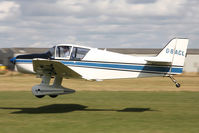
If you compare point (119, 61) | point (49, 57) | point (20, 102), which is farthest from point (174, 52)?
point (20, 102)

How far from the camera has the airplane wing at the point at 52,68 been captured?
10.7 meters

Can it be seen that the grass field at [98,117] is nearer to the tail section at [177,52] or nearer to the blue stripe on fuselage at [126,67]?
the blue stripe on fuselage at [126,67]

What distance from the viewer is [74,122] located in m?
9.16

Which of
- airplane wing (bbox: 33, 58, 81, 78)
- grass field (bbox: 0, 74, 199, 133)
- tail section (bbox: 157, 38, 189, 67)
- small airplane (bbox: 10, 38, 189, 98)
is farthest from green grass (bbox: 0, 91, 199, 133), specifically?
tail section (bbox: 157, 38, 189, 67)

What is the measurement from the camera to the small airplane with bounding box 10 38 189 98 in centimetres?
1127

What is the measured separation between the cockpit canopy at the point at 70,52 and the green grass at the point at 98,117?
81.8 inches

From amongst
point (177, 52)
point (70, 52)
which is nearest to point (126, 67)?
point (177, 52)

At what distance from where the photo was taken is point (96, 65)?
11.9m

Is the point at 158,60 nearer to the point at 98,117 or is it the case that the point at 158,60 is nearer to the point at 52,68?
the point at 98,117

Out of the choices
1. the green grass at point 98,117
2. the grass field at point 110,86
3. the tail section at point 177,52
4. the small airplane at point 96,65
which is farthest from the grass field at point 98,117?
the grass field at point 110,86

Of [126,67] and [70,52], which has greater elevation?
[70,52]

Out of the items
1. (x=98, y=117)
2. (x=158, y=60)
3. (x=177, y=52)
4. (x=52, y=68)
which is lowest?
(x=98, y=117)

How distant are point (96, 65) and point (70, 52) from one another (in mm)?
1169

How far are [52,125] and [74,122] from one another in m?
0.74
